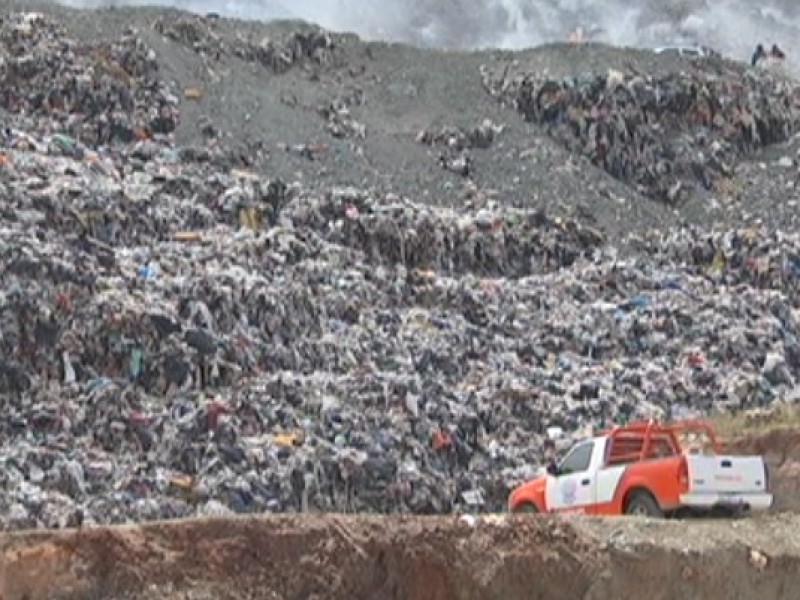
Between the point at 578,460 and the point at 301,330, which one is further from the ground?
the point at 301,330

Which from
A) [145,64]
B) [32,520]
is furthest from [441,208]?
[32,520]

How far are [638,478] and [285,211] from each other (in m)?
14.9

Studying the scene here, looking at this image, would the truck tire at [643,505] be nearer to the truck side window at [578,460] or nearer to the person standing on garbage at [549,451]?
the truck side window at [578,460]

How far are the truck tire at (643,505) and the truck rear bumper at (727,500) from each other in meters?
0.28

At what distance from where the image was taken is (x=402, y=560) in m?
8.90

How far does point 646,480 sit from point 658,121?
23980mm

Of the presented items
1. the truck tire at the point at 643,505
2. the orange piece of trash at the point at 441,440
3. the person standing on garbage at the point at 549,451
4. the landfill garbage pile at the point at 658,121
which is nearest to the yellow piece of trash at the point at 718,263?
the landfill garbage pile at the point at 658,121

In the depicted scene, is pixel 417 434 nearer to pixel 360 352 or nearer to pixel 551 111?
pixel 360 352

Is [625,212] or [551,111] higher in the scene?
[551,111]

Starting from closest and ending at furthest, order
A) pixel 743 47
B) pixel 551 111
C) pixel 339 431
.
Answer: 1. pixel 339 431
2. pixel 551 111
3. pixel 743 47

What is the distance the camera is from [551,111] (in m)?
37.6

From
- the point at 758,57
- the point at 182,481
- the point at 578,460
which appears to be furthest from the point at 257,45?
the point at 578,460

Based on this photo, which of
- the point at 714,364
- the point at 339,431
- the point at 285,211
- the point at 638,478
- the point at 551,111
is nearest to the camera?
the point at 638,478

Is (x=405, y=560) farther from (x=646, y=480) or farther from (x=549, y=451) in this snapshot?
(x=549, y=451)
